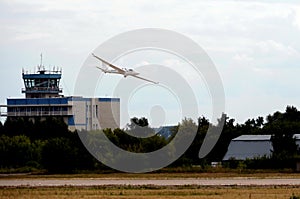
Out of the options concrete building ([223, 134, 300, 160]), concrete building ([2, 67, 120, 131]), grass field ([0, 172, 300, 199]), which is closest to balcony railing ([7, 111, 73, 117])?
concrete building ([2, 67, 120, 131])

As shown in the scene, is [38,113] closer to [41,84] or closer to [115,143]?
[41,84]

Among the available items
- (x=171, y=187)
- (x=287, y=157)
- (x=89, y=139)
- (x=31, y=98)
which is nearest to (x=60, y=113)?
(x=31, y=98)

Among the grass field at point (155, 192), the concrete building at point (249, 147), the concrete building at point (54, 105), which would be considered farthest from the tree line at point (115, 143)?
the grass field at point (155, 192)

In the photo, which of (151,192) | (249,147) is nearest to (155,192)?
(151,192)

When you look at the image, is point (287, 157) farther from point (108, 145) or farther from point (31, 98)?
point (31, 98)

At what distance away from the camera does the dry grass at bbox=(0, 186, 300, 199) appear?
45.9m

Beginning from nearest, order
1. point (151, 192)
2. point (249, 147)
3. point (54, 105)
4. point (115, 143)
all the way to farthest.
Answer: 1. point (151, 192)
2. point (115, 143)
3. point (249, 147)
4. point (54, 105)

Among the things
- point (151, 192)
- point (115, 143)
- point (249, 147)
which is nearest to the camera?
point (151, 192)

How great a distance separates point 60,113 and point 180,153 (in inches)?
2128

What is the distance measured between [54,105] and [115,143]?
49.7 metres

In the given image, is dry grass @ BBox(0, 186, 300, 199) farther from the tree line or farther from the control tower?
the control tower

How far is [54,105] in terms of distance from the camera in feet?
491

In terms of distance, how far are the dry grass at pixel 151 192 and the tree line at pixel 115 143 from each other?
118ft

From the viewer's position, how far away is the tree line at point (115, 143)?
9100cm
